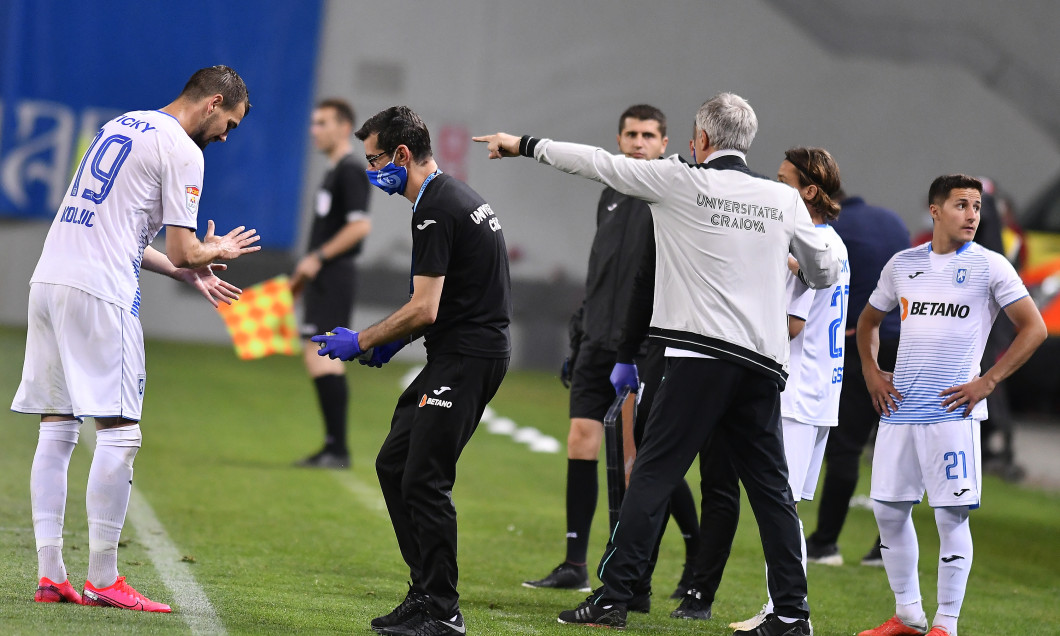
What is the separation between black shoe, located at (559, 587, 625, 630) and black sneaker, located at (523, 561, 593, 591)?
0.90 metres

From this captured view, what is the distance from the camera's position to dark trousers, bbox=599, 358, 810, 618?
4410mm

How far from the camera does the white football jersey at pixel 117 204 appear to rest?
14.2ft

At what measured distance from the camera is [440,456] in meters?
4.35

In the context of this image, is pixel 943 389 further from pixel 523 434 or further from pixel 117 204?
pixel 523 434

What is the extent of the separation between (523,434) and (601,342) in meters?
5.68

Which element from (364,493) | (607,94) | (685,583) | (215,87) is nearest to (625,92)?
(607,94)

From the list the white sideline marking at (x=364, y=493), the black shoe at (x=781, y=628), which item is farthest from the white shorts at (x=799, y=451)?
the white sideline marking at (x=364, y=493)

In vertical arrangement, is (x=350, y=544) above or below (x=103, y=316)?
below

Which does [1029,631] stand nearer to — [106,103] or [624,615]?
[624,615]

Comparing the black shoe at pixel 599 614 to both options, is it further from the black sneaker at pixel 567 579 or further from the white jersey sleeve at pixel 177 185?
the white jersey sleeve at pixel 177 185

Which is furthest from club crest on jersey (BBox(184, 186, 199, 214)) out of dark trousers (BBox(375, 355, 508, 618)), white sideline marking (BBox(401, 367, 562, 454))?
white sideline marking (BBox(401, 367, 562, 454))

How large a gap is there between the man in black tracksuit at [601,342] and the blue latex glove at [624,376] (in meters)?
0.28

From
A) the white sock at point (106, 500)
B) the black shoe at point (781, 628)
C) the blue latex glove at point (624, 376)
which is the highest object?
the blue latex glove at point (624, 376)

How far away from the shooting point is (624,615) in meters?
4.60
